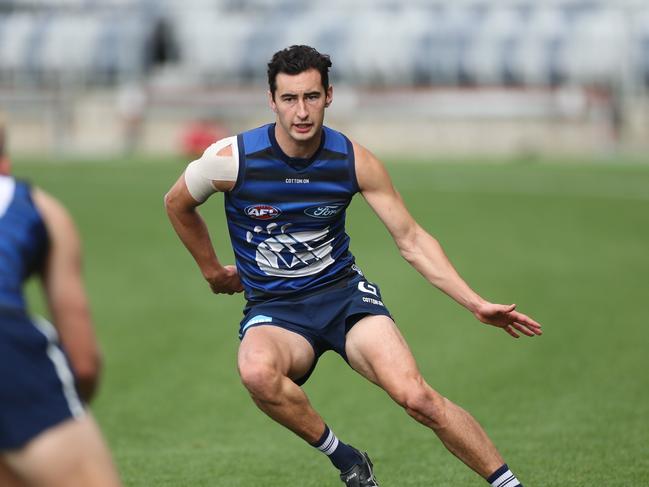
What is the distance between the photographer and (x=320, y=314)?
703cm

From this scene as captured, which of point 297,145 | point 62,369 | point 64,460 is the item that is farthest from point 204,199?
point 64,460

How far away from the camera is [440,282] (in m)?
6.82

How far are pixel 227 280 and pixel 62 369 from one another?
10.4ft

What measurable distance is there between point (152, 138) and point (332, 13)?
33.5ft

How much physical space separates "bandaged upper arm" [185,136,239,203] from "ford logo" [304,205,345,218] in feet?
1.41

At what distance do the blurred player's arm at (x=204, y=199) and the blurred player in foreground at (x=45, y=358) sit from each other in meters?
2.54

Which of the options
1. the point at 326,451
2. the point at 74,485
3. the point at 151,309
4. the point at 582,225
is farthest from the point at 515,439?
the point at 582,225

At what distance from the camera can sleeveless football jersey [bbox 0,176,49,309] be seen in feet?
14.0

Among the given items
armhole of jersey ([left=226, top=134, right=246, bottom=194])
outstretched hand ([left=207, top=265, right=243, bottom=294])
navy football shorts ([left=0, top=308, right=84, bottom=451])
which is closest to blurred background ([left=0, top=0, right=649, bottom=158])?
outstretched hand ([left=207, top=265, right=243, bottom=294])

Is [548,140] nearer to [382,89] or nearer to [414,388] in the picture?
[382,89]

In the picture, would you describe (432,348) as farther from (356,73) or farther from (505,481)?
(356,73)

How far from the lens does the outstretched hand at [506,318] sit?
6457mm

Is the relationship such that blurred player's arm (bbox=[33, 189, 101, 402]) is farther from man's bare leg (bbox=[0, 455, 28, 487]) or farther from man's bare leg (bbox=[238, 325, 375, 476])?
man's bare leg (bbox=[238, 325, 375, 476])

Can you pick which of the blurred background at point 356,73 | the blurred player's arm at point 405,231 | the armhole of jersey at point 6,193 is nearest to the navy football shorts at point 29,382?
the armhole of jersey at point 6,193
